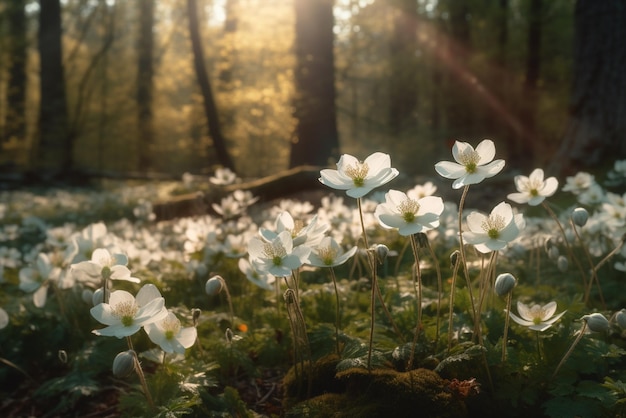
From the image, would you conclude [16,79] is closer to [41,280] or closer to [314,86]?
[314,86]

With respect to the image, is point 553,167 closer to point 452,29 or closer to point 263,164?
point 452,29

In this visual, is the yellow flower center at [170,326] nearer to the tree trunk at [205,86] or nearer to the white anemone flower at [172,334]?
the white anemone flower at [172,334]

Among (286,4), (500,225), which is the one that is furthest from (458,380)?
(286,4)

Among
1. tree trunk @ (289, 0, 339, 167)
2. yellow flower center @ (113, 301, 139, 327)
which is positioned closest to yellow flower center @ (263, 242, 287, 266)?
yellow flower center @ (113, 301, 139, 327)

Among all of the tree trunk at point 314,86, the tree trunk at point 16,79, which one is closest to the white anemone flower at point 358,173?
the tree trunk at point 314,86

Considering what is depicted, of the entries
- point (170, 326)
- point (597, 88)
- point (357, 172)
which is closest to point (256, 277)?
point (170, 326)
